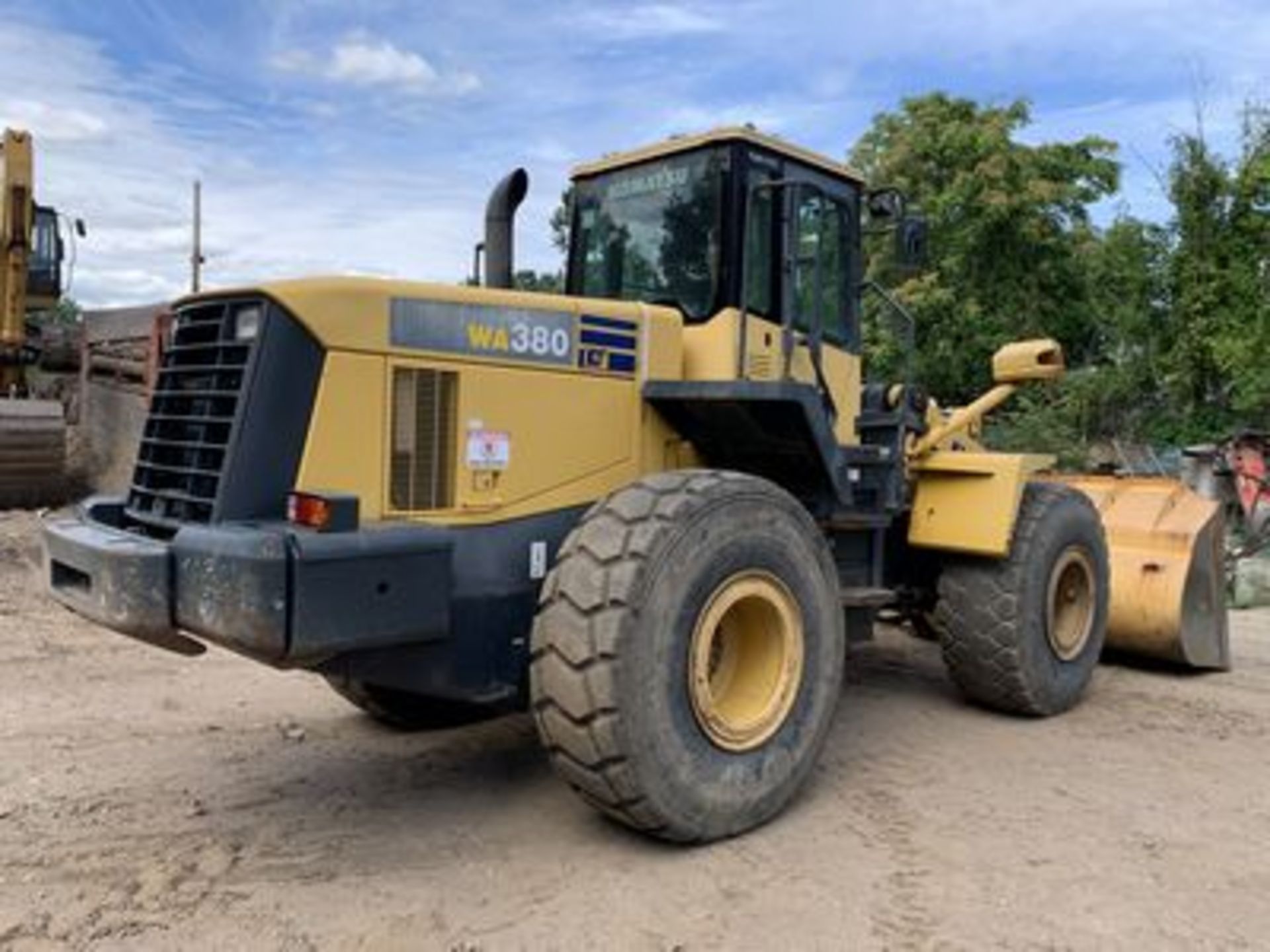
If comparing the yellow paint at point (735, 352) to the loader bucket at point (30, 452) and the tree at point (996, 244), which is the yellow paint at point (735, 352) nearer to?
the loader bucket at point (30, 452)

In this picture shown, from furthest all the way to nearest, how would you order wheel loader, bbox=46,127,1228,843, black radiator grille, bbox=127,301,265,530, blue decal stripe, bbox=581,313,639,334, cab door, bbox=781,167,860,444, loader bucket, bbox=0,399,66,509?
Answer: loader bucket, bbox=0,399,66,509
cab door, bbox=781,167,860,444
blue decal stripe, bbox=581,313,639,334
black radiator grille, bbox=127,301,265,530
wheel loader, bbox=46,127,1228,843

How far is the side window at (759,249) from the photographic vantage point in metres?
5.38

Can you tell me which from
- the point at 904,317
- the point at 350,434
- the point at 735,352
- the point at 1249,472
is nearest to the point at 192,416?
the point at 350,434

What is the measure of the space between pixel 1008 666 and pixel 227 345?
158 inches

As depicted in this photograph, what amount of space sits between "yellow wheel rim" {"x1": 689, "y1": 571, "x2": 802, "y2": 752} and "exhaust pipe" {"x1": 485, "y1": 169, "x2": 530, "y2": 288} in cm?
184

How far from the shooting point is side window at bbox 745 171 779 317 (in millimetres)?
5375

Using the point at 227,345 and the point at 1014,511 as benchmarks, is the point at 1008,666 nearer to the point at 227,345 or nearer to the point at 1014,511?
the point at 1014,511

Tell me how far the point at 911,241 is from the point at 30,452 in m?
10.3

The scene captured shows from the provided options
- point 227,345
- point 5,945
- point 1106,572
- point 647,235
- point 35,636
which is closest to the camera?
point 5,945

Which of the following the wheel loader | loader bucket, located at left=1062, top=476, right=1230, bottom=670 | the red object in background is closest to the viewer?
the wheel loader

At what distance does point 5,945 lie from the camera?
143 inches

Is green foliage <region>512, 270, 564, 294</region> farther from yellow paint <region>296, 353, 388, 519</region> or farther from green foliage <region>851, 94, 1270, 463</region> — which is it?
green foliage <region>851, 94, 1270, 463</region>

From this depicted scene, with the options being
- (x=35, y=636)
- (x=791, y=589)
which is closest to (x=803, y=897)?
(x=791, y=589)

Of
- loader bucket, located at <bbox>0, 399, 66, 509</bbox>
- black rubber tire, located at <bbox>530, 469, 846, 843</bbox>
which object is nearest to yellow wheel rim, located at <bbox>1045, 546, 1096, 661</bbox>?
black rubber tire, located at <bbox>530, 469, 846, 843</bbox>
